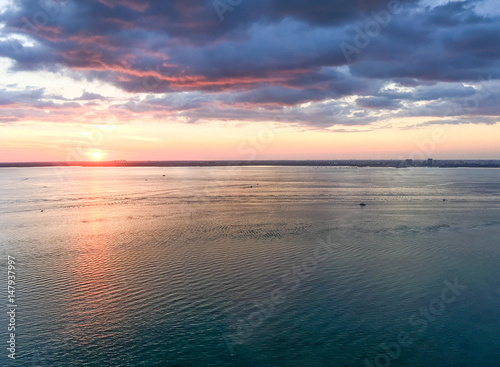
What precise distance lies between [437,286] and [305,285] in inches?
370

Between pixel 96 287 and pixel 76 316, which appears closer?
pixel 76 316

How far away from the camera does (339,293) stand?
84.6 feet

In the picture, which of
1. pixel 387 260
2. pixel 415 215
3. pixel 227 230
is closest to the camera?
pixel 387 260

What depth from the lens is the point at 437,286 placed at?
27234 millimetres

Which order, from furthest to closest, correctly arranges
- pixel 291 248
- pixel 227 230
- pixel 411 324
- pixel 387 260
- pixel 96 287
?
pixel 227 230
pixel 291 248
pixel 387 260
pixel 96 287
pixel 411 324

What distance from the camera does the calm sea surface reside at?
18.7 m

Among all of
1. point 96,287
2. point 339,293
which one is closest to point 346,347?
point 339,293

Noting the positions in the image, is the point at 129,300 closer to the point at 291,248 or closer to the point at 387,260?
the point at 291,248

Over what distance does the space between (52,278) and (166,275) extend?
332 inches

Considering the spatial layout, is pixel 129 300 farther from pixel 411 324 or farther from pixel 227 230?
pixel 227 230

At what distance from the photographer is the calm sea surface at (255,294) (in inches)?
736

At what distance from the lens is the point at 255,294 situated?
25.3m

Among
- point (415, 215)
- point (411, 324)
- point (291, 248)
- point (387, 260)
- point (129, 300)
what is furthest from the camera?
point (415, 215)

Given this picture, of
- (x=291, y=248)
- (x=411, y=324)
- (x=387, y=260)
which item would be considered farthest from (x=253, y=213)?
(x=411, y=324)
